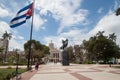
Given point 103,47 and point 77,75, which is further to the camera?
point 103,47

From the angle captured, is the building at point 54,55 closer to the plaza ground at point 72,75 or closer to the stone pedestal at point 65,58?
the stone pedestal at point 65,58

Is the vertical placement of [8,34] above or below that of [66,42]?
above

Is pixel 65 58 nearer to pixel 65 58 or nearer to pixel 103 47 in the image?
pixel 65 58

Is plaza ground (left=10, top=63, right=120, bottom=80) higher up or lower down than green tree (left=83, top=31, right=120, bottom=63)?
lower down

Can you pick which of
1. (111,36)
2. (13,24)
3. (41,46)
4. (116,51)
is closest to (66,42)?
(116,51)

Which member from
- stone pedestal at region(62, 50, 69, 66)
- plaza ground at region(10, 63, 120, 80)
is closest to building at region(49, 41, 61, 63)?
stone pedestal at region(62, 50, 69, 66)

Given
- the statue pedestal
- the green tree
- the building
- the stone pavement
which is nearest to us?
the stone pavement

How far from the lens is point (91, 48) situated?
281 ft

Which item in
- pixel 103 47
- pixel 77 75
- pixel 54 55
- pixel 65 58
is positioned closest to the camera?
pixel 77 75

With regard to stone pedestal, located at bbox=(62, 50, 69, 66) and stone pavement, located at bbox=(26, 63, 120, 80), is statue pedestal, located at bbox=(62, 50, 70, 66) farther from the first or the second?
stone pavement, located at bbox=(26, 63, 120, 80)

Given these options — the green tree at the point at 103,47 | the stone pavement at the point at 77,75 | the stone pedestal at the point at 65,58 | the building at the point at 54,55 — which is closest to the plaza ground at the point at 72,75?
the stone pavement at the point at 77,75

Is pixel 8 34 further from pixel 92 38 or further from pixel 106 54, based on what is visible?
pixel 106 54

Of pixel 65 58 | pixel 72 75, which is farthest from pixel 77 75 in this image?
pixel 65 58

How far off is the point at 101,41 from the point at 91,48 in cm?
613
